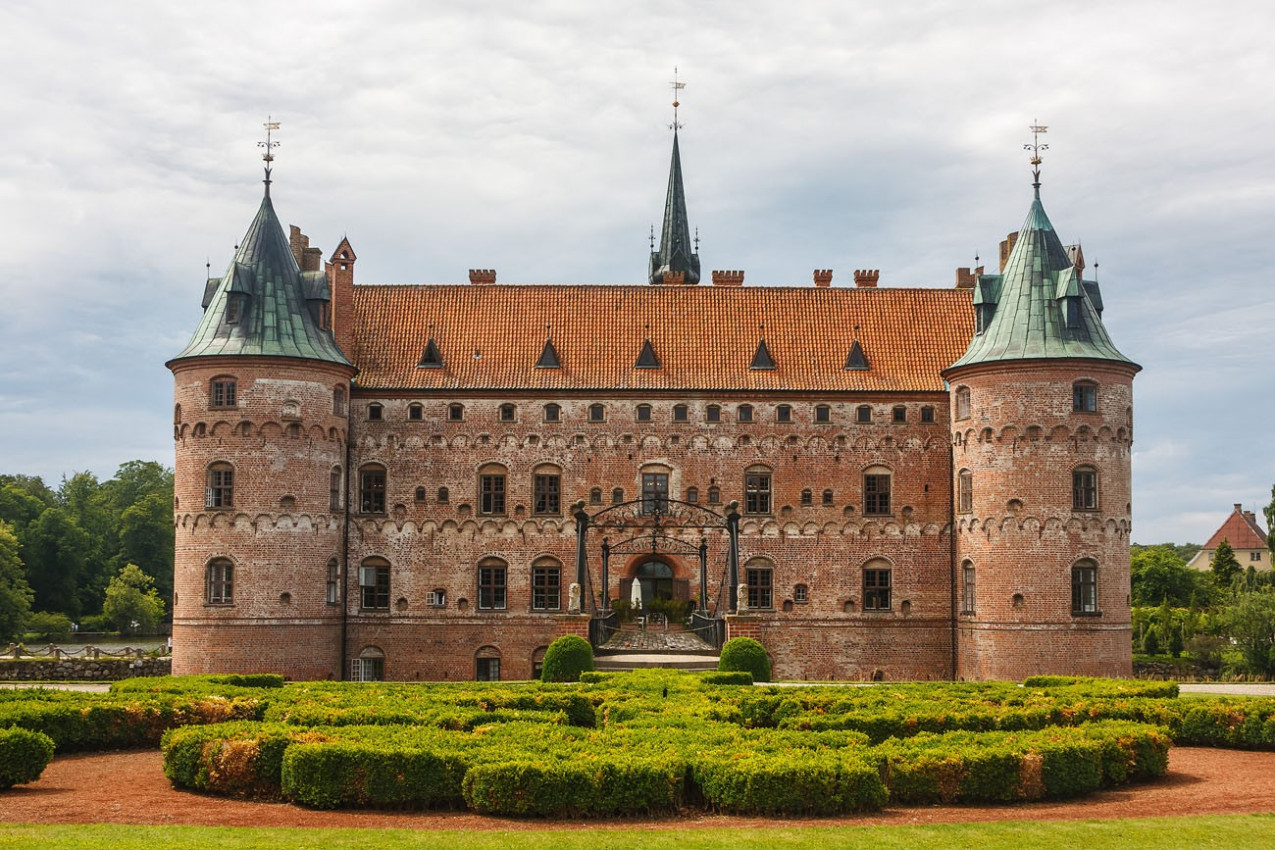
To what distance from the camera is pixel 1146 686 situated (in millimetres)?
26562

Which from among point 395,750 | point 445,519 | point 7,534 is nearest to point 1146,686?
point 395,750

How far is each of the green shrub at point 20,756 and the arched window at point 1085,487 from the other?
3062 cm

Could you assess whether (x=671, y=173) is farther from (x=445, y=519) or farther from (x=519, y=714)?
(x=519, y=714)

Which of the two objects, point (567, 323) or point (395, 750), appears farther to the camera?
point (567, 323)

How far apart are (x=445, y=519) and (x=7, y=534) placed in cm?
3547

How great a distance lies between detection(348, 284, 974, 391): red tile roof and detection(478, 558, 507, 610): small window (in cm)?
588

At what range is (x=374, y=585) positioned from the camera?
4209cm

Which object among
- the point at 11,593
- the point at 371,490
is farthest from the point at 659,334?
the point at 11,593

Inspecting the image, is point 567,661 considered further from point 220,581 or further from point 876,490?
point 876,490

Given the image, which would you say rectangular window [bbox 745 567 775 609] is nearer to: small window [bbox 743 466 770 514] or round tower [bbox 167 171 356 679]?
small window [bbox 743 466 770 514]

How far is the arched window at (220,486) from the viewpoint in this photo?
3916cm

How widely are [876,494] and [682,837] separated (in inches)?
1169

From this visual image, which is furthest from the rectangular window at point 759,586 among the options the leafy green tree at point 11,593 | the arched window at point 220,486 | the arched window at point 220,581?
the leafy green tree at point 11,593

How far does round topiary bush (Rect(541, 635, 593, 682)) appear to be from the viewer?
1284 inches
